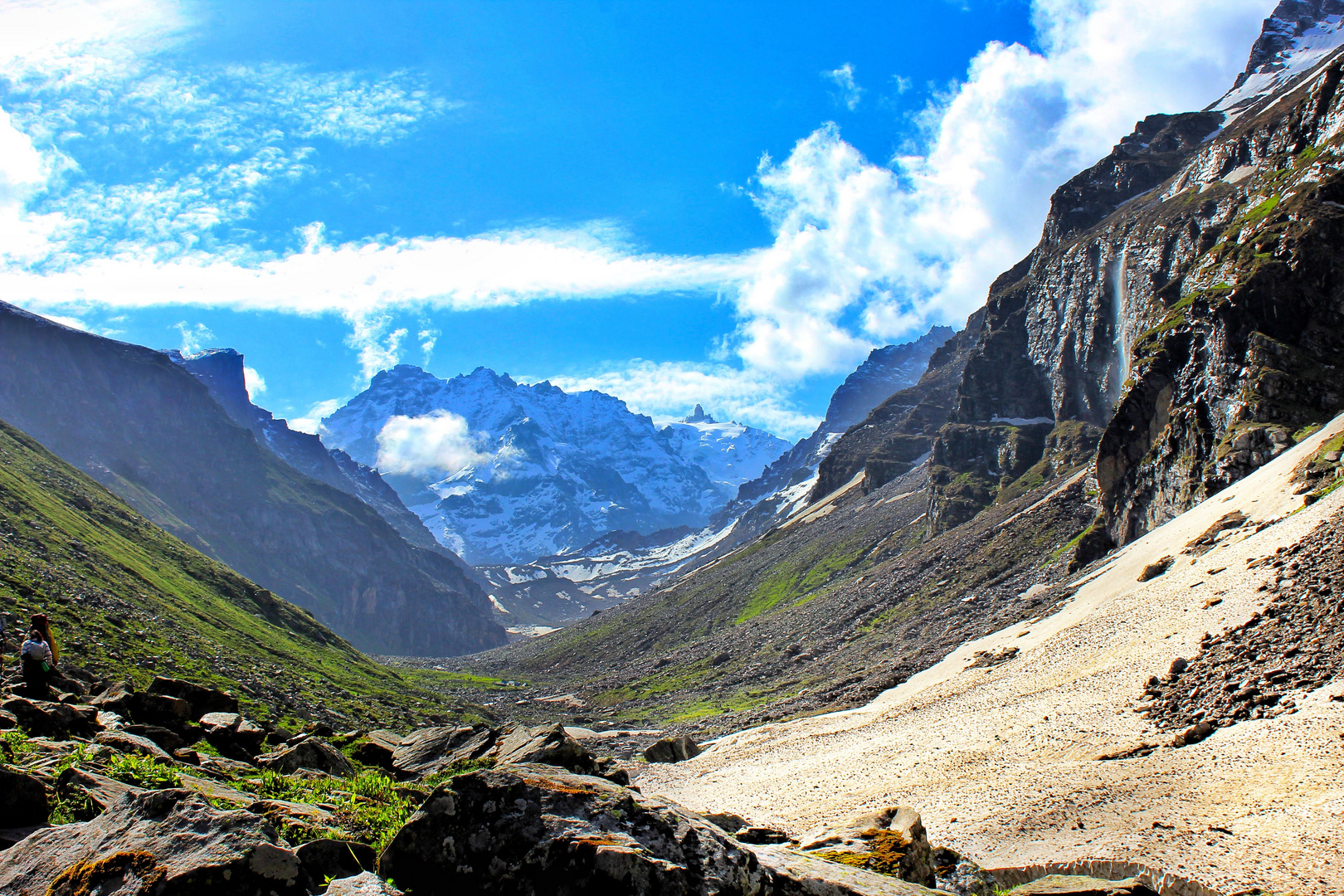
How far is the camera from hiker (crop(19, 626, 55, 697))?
74.2 ft

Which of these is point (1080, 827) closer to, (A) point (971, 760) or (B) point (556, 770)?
(A) point (971, 760)

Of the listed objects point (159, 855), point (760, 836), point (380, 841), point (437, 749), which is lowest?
point (760, 836)

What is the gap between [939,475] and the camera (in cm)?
16962

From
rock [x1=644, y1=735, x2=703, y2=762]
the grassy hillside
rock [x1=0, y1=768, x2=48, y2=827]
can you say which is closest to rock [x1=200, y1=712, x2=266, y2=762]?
rock [x1=0, y1=768, x2=48, y2=827]

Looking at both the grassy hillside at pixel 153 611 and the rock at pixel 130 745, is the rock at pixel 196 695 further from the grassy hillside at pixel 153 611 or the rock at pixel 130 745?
the grassy hillside at pixel 153 611

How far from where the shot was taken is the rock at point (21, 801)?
11.4 m

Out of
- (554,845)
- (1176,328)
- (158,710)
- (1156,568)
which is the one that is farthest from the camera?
(1176,328)

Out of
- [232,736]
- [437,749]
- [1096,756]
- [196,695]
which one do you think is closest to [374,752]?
[437,749]

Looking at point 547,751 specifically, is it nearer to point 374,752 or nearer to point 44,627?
point 374,752

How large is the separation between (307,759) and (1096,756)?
27252 millimetres

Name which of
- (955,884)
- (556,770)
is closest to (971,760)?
(955,884)

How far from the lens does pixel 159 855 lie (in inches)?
349

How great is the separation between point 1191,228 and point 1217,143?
129 ft

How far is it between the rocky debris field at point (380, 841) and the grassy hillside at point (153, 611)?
3266 cm
